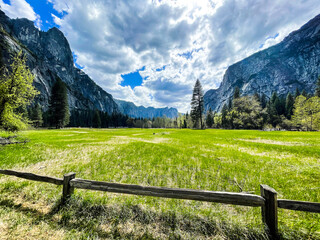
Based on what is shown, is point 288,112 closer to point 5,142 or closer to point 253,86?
point 5,142

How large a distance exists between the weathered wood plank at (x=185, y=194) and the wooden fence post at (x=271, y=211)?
0.49ft

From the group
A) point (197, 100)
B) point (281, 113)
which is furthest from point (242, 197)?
point (281, 113)

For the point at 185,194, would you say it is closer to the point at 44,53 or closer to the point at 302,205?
the point at 302,205

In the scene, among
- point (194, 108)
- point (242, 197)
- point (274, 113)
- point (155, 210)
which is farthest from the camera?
point (274, 113)

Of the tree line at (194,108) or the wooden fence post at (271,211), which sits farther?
the tree line at (194,108)

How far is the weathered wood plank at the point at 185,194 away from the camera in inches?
133

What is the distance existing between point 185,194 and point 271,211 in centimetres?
228

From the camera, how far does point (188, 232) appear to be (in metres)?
3.60

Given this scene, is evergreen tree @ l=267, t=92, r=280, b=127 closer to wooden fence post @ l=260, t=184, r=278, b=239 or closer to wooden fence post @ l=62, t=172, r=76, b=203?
wooden fence post @ l=260, t=184, r=278, b=239

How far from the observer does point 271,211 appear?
10.6 feet

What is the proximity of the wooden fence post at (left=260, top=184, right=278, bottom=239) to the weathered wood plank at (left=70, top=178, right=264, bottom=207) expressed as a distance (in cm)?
15

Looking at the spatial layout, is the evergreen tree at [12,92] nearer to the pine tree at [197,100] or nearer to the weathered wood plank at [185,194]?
the weathered wood plank at [185,194]

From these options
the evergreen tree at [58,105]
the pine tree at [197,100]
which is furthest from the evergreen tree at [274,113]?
the evergreen tree at [58,105]

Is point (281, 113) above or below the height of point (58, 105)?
above
